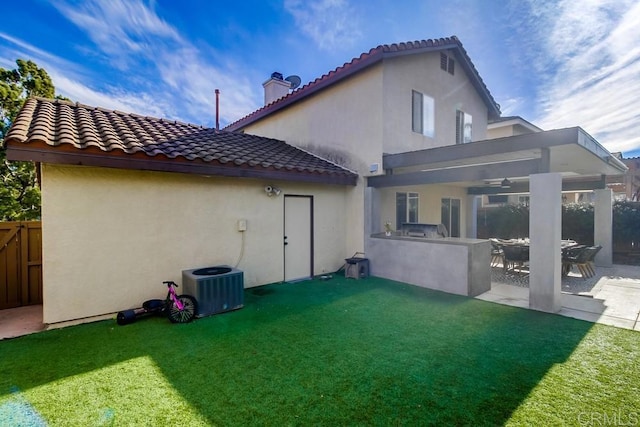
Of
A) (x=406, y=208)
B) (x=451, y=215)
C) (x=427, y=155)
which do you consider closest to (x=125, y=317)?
(x=427, y=155)

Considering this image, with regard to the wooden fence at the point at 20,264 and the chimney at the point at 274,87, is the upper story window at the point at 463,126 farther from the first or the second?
the wooden fence at the point at 20,264

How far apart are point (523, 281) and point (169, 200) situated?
10.2 m

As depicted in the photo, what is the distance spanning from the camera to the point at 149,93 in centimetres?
1378

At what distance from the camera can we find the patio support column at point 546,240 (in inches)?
231

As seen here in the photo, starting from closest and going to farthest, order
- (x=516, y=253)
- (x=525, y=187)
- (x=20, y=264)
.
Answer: (x=20, y=264), (x=516, y=253), (x=525, y=187)

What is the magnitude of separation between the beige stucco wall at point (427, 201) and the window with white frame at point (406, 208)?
0.64ft

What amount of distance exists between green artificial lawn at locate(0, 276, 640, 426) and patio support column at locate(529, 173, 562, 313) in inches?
18.5

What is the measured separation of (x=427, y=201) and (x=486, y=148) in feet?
19.0

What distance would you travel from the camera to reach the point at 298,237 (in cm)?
902

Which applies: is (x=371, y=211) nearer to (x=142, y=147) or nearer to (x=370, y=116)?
(x=370, y=116)

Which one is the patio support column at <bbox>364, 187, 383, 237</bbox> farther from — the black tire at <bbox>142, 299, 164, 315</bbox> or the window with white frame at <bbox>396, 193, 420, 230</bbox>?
the black tire at <bbox>142, 299, 164, 315</bbox>

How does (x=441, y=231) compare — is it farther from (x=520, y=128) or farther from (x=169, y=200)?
(x=520, y=128)

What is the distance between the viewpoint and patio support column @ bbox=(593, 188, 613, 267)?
11.1 m

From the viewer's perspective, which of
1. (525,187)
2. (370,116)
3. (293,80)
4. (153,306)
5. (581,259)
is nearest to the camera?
(153,306)
